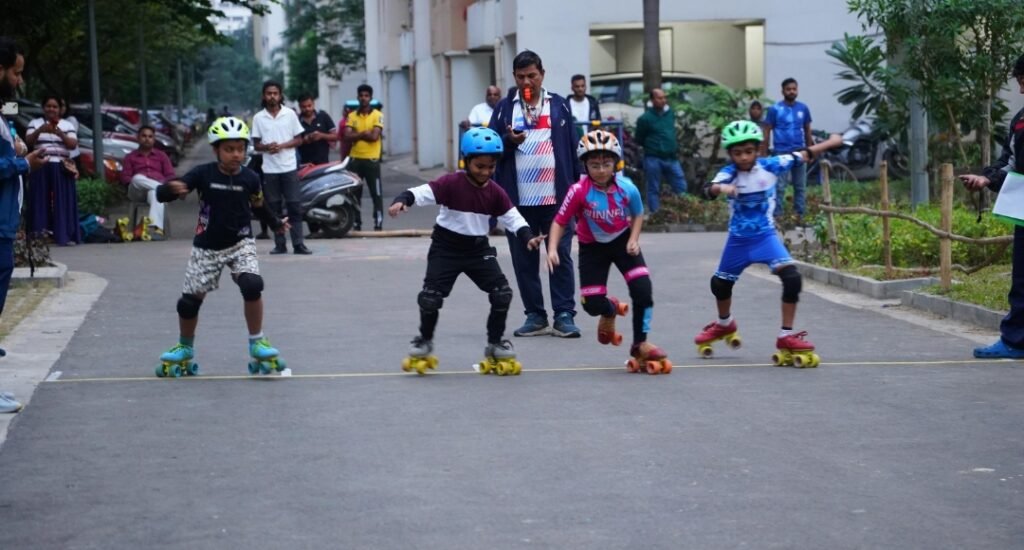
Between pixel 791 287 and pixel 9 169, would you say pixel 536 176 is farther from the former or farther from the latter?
pixel 9 169

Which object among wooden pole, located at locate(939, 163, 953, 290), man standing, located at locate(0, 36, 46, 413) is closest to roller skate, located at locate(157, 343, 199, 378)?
man standing, located at locate(0, 36, 46, 413)

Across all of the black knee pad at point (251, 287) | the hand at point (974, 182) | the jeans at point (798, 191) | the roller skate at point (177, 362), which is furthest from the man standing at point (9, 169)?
the jeans at point (798, 191)

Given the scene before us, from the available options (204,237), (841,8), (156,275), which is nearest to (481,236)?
(204,237)

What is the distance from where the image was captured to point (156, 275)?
16141 mm

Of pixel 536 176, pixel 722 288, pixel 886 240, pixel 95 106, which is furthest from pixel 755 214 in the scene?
pixel 95 106

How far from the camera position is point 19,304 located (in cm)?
1309

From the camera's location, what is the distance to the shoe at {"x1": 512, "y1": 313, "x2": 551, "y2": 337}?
460 inches

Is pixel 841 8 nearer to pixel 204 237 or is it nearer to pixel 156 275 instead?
pixel 156 275

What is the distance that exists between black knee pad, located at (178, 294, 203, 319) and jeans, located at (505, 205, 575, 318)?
2.62 m

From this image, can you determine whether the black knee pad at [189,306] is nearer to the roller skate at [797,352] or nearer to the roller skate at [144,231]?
the roller skate at [797,352]

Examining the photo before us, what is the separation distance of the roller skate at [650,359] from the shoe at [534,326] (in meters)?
2.01

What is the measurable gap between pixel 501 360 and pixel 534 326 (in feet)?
6.67

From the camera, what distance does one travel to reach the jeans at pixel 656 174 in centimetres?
2238

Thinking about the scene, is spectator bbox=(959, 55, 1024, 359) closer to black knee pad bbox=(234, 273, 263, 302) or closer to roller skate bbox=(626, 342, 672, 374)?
→ roller skate bbox=(626, 342, 672, 374)
